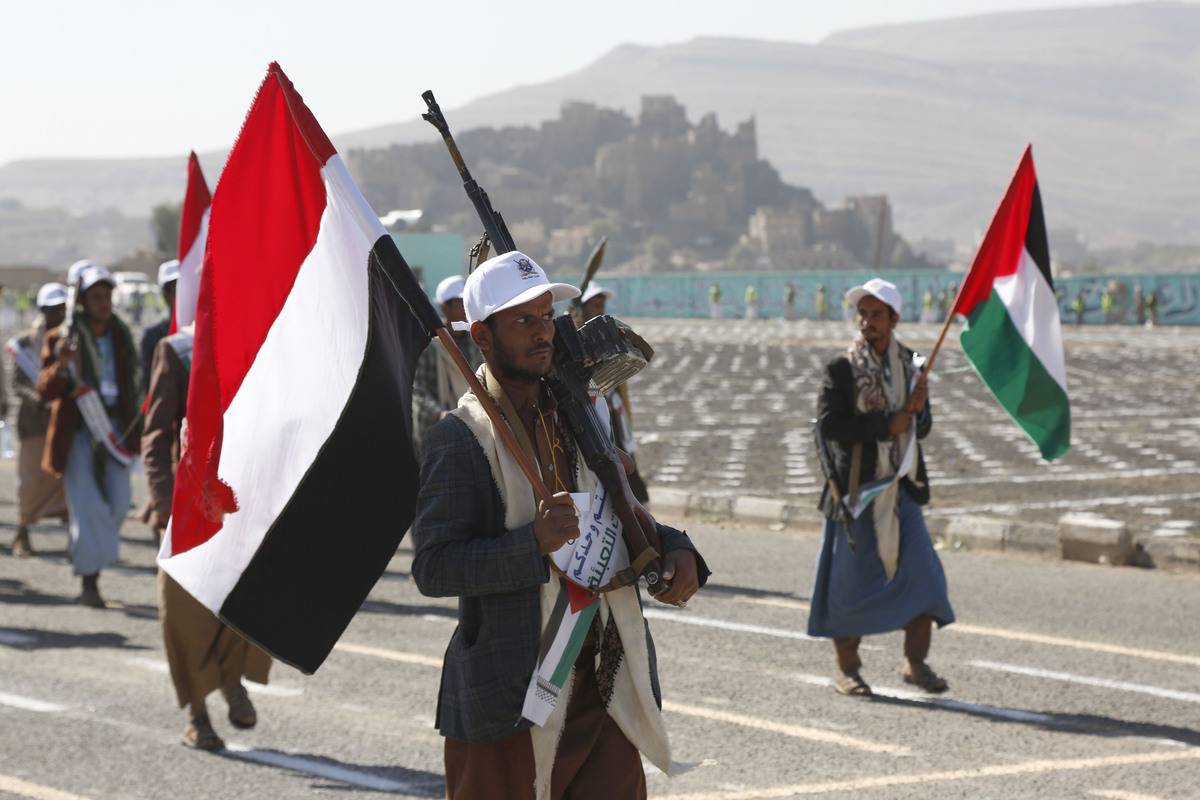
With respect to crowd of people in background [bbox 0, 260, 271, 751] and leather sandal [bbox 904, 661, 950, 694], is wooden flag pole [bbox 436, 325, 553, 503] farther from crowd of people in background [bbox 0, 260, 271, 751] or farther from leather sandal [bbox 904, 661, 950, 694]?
leather sandal [bbox 904, 661, 950, 694]

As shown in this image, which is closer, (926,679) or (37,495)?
(926,679)

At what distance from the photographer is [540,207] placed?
640 feet

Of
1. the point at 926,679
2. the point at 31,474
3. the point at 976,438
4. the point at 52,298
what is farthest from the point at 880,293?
the point at 976,438

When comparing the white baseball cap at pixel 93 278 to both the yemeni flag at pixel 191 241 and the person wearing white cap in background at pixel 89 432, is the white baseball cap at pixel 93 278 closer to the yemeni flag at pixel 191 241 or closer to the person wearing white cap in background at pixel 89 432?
the person wearing white cap in background at pixel 89 432

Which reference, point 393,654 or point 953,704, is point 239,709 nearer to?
point 393,654

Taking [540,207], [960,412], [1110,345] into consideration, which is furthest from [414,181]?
[960,412]

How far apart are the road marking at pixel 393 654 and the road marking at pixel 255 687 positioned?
0.61 m

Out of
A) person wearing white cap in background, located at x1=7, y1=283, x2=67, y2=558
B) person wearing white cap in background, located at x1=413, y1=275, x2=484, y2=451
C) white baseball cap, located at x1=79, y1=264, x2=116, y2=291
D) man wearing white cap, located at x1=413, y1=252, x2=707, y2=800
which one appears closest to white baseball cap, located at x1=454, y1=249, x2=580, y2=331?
man wearing white cap, located at x1=413, y1=252, x2=707, y2=800

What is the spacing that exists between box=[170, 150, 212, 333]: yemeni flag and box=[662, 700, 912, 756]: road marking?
126 inches

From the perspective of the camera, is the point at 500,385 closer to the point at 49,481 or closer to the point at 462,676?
the point at 462,676

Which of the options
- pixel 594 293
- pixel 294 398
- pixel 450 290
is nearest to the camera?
pixel 294 398

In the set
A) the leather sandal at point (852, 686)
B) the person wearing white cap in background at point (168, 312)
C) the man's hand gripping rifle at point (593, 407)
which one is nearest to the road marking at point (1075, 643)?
the leather sandal at point (852, 686)

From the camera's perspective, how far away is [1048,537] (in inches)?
488

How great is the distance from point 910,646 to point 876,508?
0.61m
